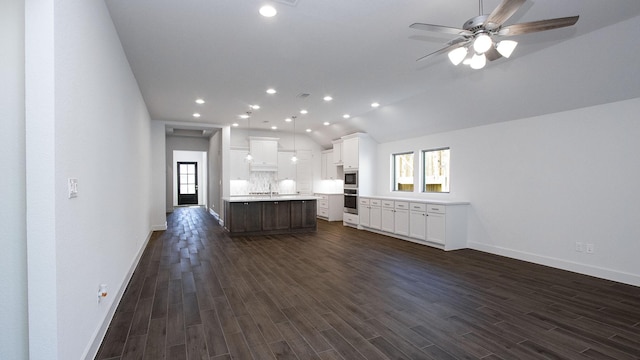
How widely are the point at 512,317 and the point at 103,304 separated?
12.2 ft

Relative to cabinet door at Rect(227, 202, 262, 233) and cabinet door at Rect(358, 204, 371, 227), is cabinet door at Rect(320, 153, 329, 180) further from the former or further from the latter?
cabinet door at Rect(227, 202, 262, 233)

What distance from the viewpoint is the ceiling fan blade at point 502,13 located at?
1.93 m

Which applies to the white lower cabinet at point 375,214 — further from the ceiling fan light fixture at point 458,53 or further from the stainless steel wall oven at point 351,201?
the ceiling fan light fixture at point 458,53

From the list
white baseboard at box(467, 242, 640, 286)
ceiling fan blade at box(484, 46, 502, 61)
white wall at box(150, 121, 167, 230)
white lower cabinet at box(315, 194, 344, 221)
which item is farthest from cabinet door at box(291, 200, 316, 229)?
ceiling fan blade at box(484, 46, 502, 61)

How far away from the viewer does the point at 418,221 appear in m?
6.22

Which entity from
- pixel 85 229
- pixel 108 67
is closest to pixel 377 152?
pixel 108 67

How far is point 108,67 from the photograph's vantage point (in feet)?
9.68

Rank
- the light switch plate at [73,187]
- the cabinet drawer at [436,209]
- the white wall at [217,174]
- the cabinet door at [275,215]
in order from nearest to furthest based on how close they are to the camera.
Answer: the light switch plate at [73,187] < the cabinet drawer at [436,209] < the cabinet door at [275,215] < the white wall at [217,174]

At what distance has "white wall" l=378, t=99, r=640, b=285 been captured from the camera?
3.91 m

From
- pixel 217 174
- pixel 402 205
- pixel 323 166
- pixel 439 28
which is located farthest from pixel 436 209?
pixel 217 174

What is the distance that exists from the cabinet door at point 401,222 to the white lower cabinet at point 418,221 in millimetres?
116

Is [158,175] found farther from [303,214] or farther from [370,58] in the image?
[370,58]

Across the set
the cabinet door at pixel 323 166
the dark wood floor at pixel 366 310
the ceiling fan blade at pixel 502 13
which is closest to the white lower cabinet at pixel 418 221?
the dark wood floor at pixel 366 310

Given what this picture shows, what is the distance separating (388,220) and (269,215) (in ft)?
9.28
